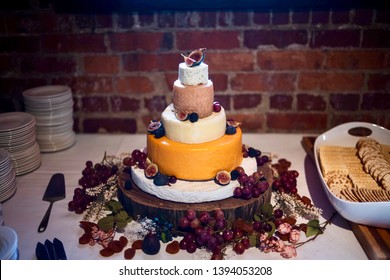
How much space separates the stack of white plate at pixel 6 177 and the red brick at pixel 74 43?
2.25 feet

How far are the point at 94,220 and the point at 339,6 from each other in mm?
1429

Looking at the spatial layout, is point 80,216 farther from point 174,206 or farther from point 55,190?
point 174,206

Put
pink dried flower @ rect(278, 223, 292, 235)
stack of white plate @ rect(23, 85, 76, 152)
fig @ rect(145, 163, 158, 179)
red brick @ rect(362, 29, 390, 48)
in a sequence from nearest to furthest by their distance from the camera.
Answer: pink dried flower @ rect(278, 223, 292, 235) → fig @ rect(145, 163, 158, 179) → stack of white plate @ rect(23, 85, 76, 152) → red brick @ rect(362, 29, 390, 48)

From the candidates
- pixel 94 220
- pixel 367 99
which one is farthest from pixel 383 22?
pixel 94 220

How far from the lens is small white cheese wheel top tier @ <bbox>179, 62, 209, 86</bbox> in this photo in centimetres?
144

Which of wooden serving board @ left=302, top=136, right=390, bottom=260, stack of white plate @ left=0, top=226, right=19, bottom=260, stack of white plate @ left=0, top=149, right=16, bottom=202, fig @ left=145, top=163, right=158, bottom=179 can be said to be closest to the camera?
stack of white plate @ left=0, top=226, right=19, bottom=260

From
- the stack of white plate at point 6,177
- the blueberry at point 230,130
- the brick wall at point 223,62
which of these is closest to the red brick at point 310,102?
the brick wall at point 223,62

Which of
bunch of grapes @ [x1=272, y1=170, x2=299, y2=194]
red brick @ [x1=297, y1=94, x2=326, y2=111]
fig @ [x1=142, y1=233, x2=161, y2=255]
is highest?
red brick @ [x1=297, y1=94, x2=326, y2=111]

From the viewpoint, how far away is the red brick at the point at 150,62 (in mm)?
2143

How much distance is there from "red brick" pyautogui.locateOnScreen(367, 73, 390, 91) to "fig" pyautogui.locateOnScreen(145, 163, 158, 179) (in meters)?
1.22

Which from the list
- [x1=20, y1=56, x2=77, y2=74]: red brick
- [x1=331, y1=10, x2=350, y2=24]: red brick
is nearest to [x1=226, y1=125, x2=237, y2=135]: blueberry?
[x1=331, y1=10, x2=350, y2=24]: red brick

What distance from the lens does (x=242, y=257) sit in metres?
1.33

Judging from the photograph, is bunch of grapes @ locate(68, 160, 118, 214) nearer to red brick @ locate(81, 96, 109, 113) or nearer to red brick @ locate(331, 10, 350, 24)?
red brick @ locate(81, 96, 109, 113)
